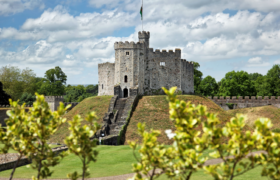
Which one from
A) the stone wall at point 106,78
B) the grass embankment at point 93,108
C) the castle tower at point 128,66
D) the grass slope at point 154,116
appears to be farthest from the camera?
the stone wall at point 106,78

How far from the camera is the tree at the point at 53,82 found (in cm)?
6956

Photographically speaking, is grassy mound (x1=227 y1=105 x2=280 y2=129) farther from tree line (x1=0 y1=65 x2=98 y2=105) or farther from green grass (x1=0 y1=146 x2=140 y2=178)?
tree line (x1=0 y1=65 x2=98 y2=105)

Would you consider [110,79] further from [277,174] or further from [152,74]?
[277,174]

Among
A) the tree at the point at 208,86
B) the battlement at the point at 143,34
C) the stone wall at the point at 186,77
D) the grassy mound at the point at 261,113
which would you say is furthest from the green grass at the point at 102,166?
the tree at the point at 208,86

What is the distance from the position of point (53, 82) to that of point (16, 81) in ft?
31.0

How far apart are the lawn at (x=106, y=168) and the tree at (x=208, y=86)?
1770 inches

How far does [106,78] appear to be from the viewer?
42.8 metres

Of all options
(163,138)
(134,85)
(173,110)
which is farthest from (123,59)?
(173,110)

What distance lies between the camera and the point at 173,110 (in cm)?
555

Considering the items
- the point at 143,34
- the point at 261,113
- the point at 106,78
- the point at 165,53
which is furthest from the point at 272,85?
the point at 106,78

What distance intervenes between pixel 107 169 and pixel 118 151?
5.27 meters

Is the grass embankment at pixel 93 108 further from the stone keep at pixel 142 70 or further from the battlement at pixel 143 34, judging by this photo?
the battlement at pixel 143 34

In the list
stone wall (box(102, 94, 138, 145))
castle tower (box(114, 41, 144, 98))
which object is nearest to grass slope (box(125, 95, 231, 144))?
stone wall (box(102, 94, 138, 145))

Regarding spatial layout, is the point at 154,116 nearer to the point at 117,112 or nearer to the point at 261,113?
the point at 117,112
